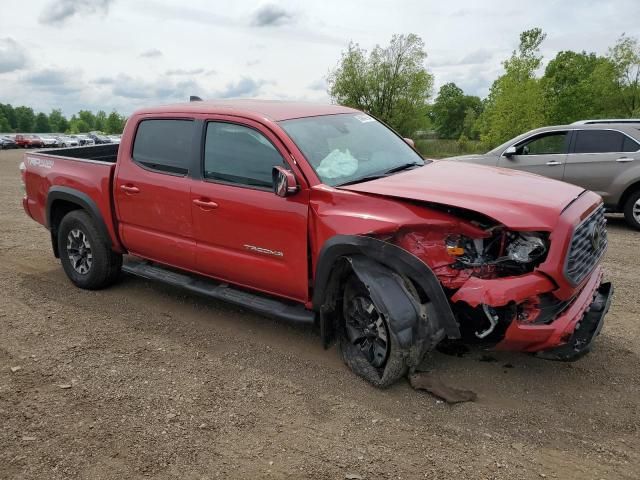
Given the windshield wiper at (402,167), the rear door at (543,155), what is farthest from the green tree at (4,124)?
the windshield wiper at (402,167)

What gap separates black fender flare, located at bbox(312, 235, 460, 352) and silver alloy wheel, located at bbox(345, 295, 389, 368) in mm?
204

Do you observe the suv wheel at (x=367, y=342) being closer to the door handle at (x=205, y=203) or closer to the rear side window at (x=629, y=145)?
the door handle at (x=205, y=203)

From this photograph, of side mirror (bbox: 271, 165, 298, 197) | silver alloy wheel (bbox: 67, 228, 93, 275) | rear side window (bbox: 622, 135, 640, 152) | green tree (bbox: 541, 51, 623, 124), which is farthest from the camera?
green tree (bbox: 541, 51, 623, 124)

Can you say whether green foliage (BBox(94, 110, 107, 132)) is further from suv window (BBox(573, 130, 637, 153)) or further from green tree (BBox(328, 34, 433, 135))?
suv window (BBox(573, 130, 637, 153))

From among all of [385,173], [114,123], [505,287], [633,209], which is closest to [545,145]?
[633,209]

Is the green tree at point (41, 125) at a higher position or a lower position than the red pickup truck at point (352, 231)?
higher

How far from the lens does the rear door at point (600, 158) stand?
342 inches

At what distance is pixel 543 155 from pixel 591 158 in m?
0.76

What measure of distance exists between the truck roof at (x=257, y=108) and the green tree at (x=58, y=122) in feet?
572

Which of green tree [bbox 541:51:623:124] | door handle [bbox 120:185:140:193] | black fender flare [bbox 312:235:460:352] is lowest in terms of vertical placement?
black fender flare [bbox 312:235:460:352]

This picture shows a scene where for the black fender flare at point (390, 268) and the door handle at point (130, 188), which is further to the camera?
the door handle at point (130, 188)

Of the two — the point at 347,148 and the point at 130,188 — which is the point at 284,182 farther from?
the point at 130,188

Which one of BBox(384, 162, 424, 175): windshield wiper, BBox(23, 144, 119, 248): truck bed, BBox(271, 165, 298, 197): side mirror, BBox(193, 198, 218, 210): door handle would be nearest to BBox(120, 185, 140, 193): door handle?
BBox(23, 144, 119, 248): truck bed

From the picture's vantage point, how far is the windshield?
4086 millimetres
